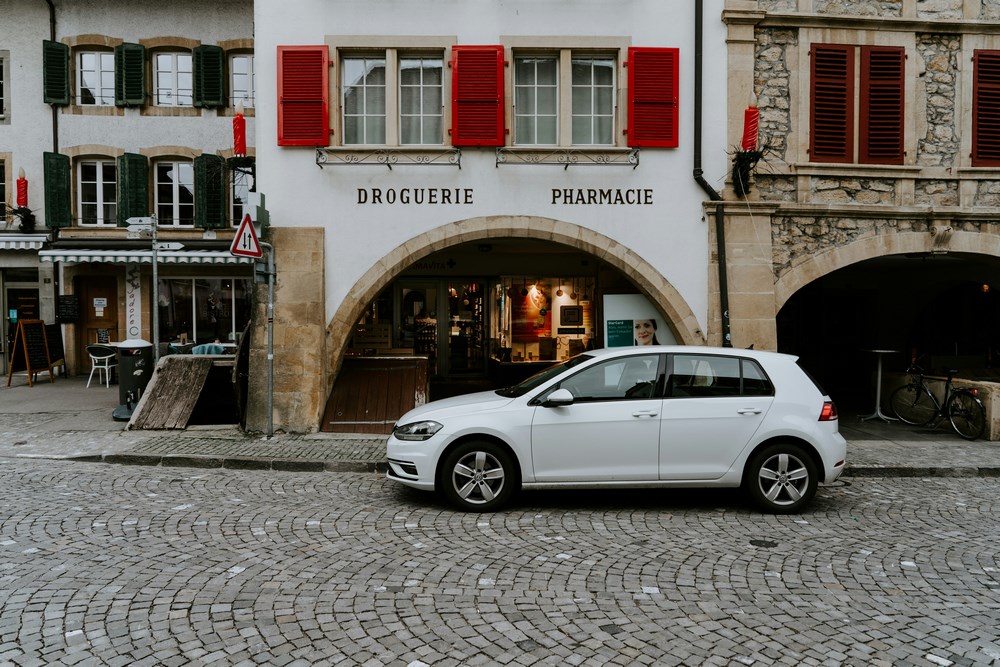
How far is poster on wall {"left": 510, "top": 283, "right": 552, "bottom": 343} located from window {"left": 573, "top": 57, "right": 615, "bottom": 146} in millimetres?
5293

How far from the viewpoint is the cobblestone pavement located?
368cm

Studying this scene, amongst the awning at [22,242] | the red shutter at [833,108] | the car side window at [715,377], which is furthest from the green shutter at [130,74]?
the car side window at [715,377]

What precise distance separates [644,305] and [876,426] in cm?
447

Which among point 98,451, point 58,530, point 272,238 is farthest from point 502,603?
point 272,238

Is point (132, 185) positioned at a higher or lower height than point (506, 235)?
higher

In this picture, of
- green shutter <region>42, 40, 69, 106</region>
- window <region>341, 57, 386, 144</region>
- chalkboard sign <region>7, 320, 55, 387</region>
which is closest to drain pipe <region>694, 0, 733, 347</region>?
window <region>341, 57, 386, 144</region>

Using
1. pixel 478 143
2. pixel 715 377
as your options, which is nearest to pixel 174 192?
pixel 478 143

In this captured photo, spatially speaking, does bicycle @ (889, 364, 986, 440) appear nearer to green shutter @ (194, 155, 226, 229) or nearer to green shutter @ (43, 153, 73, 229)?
green shutter @ (194, 155, 226, 229)

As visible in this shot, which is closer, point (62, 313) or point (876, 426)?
point (876, 426)

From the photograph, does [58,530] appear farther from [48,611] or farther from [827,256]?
[827,256]

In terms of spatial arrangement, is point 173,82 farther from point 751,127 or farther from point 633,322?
point 751,127

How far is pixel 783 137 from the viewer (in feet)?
34.7

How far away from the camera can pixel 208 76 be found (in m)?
16.7

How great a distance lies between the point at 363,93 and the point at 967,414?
10.7 metres
